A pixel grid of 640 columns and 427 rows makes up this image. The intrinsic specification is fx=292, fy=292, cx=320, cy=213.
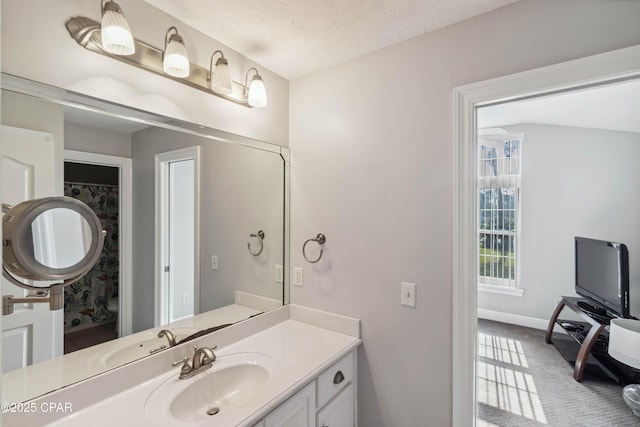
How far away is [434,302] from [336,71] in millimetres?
1355

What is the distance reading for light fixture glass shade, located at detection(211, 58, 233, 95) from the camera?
4.58ft

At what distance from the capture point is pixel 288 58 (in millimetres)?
1631

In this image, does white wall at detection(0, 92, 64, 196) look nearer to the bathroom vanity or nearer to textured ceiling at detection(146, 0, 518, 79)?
textured ceiling at detection(146, 0, 518, 79)

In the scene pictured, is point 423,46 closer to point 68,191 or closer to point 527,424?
point 68,191

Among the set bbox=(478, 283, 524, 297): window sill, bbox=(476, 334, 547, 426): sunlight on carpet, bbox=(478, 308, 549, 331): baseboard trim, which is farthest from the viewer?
bbox=(478, 283, 524, 297): window sill

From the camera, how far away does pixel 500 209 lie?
384cm

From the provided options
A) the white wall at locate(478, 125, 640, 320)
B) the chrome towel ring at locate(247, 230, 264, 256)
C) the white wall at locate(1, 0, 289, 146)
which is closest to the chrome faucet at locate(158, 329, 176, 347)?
the chrome towel ring at locate(247, 230, 264, 256)

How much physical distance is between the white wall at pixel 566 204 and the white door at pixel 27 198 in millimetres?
4173

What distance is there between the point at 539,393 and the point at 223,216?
2.81m

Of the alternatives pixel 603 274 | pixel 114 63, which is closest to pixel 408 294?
pixel 114 63

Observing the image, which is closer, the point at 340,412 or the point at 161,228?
the point at 161,228

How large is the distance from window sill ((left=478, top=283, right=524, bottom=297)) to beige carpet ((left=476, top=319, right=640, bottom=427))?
633 millimetres

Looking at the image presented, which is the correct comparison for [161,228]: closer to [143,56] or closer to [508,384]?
[143,56]

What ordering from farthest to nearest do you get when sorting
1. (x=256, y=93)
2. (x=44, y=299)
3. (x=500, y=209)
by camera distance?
(x=500, y=209) < (x=256, y=93) < (x=44, y=299)
